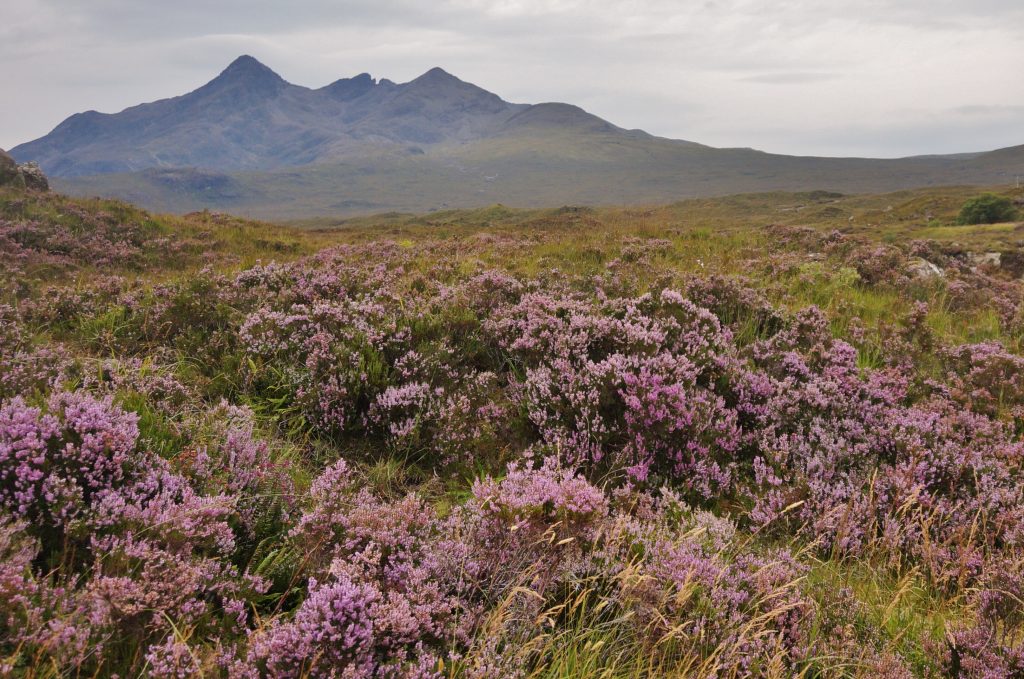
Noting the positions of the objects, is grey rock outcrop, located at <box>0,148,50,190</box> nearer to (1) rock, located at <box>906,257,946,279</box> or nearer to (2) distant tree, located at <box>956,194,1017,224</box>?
(1) rock, located at <box>906,257,946,279</box>

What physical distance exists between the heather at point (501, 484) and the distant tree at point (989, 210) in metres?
20.3

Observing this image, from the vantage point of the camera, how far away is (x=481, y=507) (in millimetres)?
3232

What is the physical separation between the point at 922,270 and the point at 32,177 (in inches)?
1283

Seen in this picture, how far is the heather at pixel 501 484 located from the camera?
2406mm

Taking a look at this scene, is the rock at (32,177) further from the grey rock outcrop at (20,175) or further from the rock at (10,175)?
the rock at (10,175)

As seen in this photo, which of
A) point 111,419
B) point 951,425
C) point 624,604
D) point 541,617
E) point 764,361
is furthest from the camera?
point 764,361

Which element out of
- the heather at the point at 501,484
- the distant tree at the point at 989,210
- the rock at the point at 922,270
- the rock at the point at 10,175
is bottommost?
the heather at the point at 501,484

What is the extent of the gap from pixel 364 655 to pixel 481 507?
1.14m

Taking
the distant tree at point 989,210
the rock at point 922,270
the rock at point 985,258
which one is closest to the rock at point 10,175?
the rock at point 922,270

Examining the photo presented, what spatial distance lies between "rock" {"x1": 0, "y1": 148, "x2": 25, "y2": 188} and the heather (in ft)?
64.2

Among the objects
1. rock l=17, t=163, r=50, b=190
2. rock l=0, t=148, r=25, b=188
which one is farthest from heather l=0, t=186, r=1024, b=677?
rock l=17, t=163, r=50, b=190

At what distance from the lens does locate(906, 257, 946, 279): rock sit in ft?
34.8

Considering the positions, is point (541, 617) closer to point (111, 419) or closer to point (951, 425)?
point (111, 419)

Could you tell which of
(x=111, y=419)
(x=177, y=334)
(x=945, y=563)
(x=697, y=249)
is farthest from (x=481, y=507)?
(x=697, y=249)
